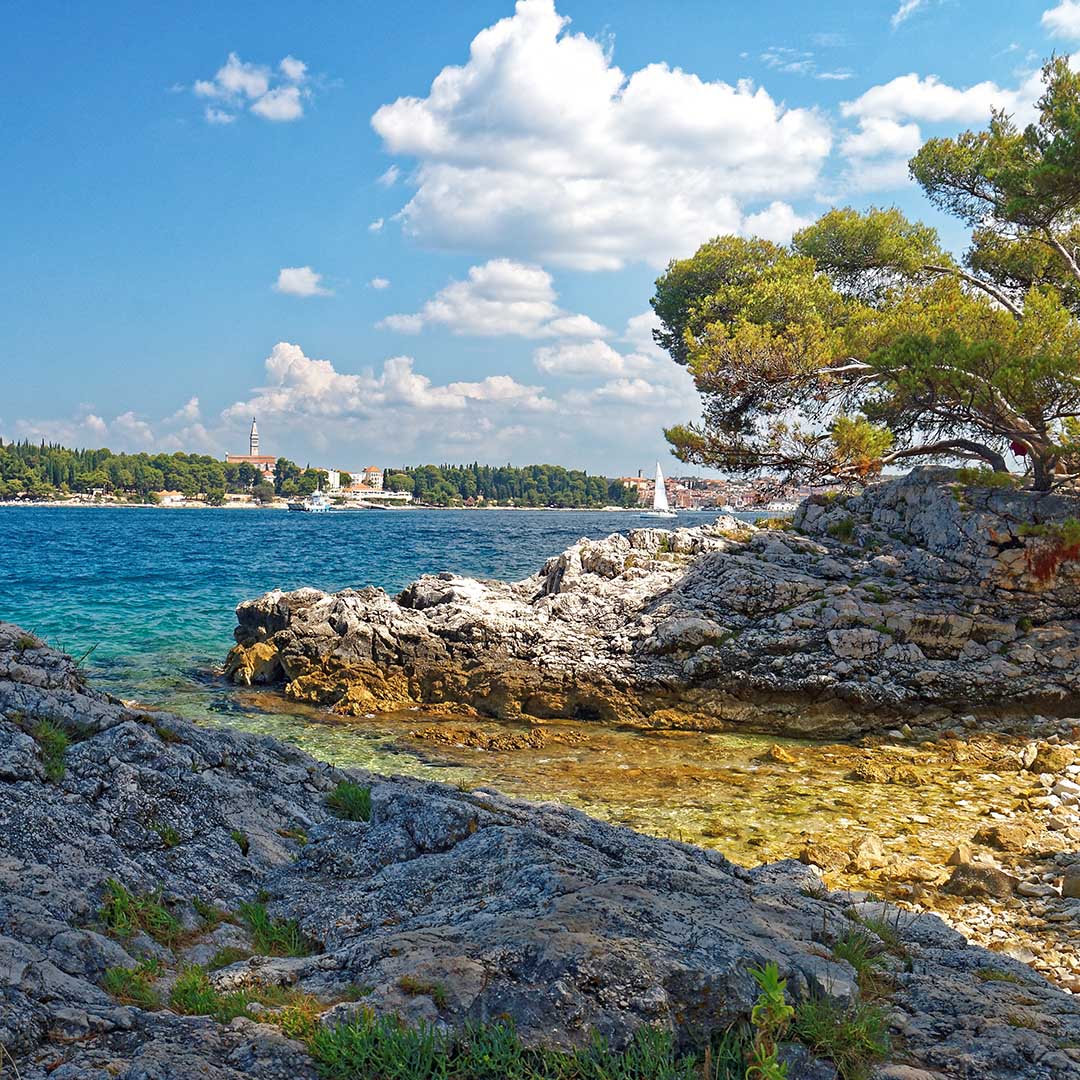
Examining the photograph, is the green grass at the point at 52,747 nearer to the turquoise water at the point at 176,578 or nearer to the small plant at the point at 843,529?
the turquoise water at the point at 176,578

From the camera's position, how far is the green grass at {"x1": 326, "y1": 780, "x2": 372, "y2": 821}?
654cm

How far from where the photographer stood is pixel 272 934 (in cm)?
474

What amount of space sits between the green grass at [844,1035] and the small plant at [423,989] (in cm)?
158

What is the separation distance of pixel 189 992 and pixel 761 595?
48.2 ft

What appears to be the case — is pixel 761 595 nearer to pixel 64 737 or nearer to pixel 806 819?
pixel 806 819

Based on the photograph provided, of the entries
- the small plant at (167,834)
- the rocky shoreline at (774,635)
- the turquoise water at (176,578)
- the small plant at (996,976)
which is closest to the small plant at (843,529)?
the rocky shoreline at (774,635)

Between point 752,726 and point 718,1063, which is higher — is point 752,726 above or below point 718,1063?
below

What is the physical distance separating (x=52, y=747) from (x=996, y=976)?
6.36 metres

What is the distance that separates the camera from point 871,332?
18.3 meters

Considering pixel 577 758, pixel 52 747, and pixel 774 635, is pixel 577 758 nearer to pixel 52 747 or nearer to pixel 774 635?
pixel 774 635

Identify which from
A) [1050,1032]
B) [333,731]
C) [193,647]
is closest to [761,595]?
[333,731]

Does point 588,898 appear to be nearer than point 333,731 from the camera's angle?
Yes

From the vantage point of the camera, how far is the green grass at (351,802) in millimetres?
6539

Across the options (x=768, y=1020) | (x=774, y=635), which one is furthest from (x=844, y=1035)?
(x=774, y=635)
